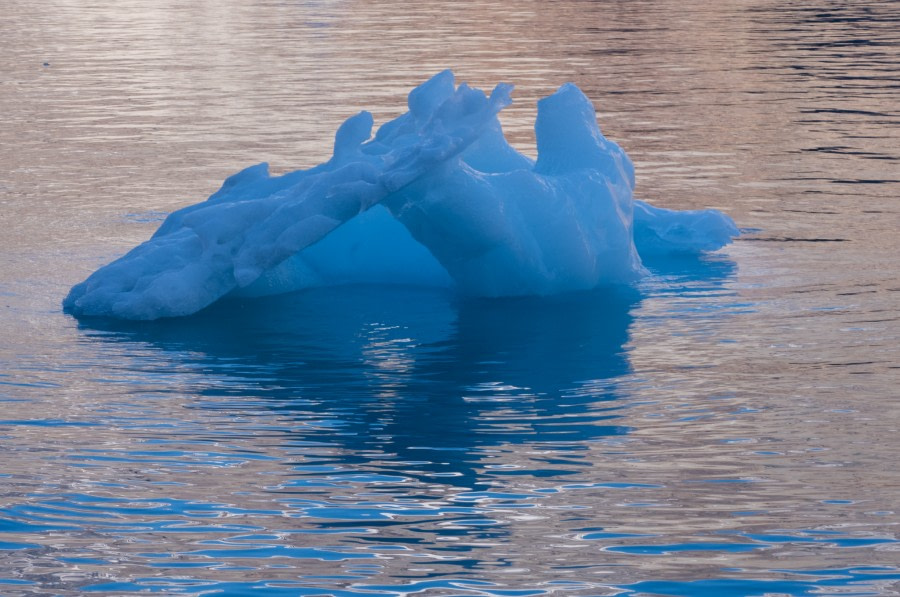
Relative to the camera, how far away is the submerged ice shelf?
10.5 meters

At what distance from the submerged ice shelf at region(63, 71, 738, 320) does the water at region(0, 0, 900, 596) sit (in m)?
0.29

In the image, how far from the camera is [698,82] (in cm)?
2655

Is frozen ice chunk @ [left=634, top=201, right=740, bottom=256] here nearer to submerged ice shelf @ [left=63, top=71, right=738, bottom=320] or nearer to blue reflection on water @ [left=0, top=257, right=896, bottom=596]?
submerged ice shelf @ [left=63, top=71, right=738, bottom=320]

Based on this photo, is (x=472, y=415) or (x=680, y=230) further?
(x=680, y=230)

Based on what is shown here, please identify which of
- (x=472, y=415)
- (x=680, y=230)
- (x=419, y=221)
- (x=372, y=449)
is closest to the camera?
(x=372, y=449)

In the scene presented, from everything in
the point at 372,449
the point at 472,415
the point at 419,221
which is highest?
the point at 419,221

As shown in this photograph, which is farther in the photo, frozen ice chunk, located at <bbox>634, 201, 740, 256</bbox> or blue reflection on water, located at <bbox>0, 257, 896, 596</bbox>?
frozen ice chunk, located at <bbox>634, 201, 740, 256</bbox>

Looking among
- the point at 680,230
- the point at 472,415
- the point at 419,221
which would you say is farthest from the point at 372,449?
the point at 680,230

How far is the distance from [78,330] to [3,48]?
29.9 meters

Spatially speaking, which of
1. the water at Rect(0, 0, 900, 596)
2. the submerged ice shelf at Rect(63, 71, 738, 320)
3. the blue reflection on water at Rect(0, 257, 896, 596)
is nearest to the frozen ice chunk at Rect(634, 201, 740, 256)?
the submerged ice shelf at Rect(63, 71, 738, 320)

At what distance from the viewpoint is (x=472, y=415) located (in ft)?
27.2

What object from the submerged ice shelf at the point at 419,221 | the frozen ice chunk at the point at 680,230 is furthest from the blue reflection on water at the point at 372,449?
the frozen ice chunk at the point at 680,230

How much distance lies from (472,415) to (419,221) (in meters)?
2.93

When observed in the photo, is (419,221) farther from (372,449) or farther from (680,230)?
(372,449)
